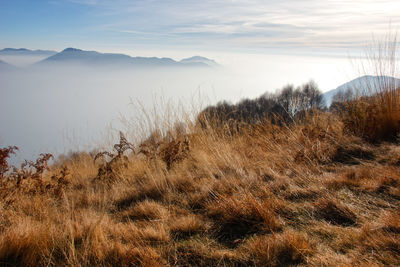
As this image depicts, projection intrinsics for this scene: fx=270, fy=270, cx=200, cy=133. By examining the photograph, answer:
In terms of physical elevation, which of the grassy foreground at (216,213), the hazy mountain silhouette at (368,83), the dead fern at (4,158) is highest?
the hazy mountain silhouette at (368,83)

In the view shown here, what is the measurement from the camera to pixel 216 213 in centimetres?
215

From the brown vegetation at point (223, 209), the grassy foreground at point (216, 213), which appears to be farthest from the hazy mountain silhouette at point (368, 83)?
the grassy foreground at point (216, 213)

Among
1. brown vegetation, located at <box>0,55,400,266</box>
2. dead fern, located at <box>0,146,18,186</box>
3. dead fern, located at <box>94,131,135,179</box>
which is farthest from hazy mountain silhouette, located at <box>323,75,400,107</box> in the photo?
dead fern, located at <box>0,146,18,186</box>

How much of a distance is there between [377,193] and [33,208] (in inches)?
121

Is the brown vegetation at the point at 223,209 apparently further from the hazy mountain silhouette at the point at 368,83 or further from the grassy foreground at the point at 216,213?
the hazy mountain silhouette at the point at 368,83

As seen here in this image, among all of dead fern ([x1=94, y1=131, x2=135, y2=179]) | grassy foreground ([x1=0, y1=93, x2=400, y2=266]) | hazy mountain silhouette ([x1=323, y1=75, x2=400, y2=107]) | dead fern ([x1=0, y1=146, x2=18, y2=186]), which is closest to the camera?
grassy foreground ([x1=0, y1=93, x2=400, y2=266])

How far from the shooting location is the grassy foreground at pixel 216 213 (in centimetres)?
157

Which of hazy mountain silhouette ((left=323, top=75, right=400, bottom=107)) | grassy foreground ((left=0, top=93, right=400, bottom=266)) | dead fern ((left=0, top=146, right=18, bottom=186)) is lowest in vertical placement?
grassy foreground ((left=0, top=93, right=400, bottom=266))

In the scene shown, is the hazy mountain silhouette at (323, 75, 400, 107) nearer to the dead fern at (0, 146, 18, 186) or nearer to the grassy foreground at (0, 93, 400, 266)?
the grassy foreground at (0, 93, 400, 266)

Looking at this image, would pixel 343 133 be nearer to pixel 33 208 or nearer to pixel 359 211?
pixel 359 211

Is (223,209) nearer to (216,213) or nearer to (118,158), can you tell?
(216,213)

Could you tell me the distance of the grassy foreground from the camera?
157cm

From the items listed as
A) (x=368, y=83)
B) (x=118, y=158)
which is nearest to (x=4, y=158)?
(x=118, y=158)

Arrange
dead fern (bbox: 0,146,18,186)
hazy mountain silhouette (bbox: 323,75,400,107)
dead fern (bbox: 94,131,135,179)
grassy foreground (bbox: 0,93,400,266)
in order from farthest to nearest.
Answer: hazy mountain silhouette (bbox: 323,75,400,107) < dead fern (bbox: 94,131,135,179) < dead fern (bbox: 0,146,18,186) < grassy foreground (bbox: 0,93,400,266)
